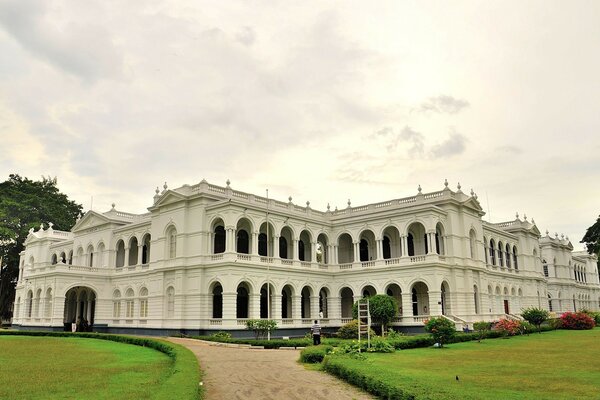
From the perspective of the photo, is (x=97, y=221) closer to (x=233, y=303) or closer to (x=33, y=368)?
(x=233, y=303)

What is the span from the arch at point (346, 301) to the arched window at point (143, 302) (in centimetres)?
1507

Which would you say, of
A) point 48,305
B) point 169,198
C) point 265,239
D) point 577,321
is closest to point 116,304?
point 48,305

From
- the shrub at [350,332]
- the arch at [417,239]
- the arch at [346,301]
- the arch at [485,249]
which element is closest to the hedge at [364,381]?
the shrub at [350,332]

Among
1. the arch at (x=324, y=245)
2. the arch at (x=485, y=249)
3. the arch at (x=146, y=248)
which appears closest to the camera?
the arch at (x=146, y=248)

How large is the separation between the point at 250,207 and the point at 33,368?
2065cm

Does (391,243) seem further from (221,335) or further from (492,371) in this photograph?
(492,371)

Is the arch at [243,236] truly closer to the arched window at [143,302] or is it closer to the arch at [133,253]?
the arched window at [143,302]

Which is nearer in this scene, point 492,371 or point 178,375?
point 178,375

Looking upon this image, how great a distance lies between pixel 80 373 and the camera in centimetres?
1521

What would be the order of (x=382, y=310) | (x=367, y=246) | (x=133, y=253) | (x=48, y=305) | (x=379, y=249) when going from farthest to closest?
(x=133, y=253) → (x=367, y=246) → (x=48, y=305) → (x=379, y=249) → (x=382, y=310)

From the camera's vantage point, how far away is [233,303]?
109 ft

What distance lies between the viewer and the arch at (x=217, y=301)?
3544 centimetres

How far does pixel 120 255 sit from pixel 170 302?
11.0 meters

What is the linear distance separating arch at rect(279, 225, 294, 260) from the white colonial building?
8 centimetres
